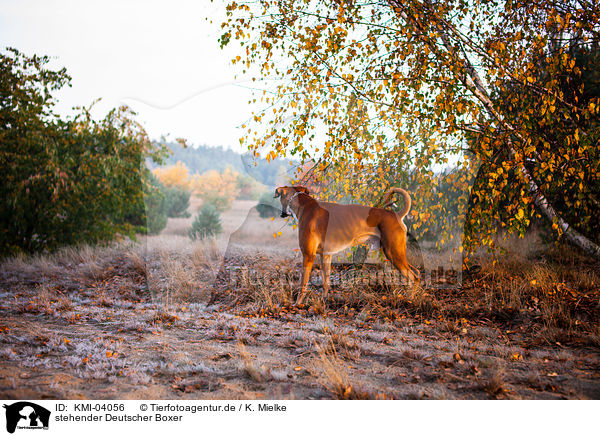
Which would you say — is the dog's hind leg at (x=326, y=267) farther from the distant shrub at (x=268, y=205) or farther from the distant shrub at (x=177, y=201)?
the distant shrub at (x=177, y=201)

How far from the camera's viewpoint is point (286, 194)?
484 centimetres

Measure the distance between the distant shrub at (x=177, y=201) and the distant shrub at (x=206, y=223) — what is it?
206mm

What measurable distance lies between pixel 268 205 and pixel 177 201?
4.28ft

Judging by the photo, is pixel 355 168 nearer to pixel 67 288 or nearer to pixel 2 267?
pixel 67 288

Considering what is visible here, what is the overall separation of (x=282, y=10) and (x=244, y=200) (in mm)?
2706

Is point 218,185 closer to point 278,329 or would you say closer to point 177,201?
point 177,201

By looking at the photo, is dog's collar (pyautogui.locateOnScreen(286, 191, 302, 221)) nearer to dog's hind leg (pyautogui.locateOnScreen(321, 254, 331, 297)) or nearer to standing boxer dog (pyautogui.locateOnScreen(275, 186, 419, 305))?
standing boxer dog (pyautogui.locateOnScreen(275, 186, 419, 305))

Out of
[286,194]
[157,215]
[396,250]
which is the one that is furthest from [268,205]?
[157,215]

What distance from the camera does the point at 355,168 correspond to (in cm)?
554

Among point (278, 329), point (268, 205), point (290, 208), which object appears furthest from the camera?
point (268, 205)

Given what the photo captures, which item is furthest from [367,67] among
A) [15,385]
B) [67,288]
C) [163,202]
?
[67,288]

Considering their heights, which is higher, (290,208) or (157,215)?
(290,208)

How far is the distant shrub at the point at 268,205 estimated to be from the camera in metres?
5.22
